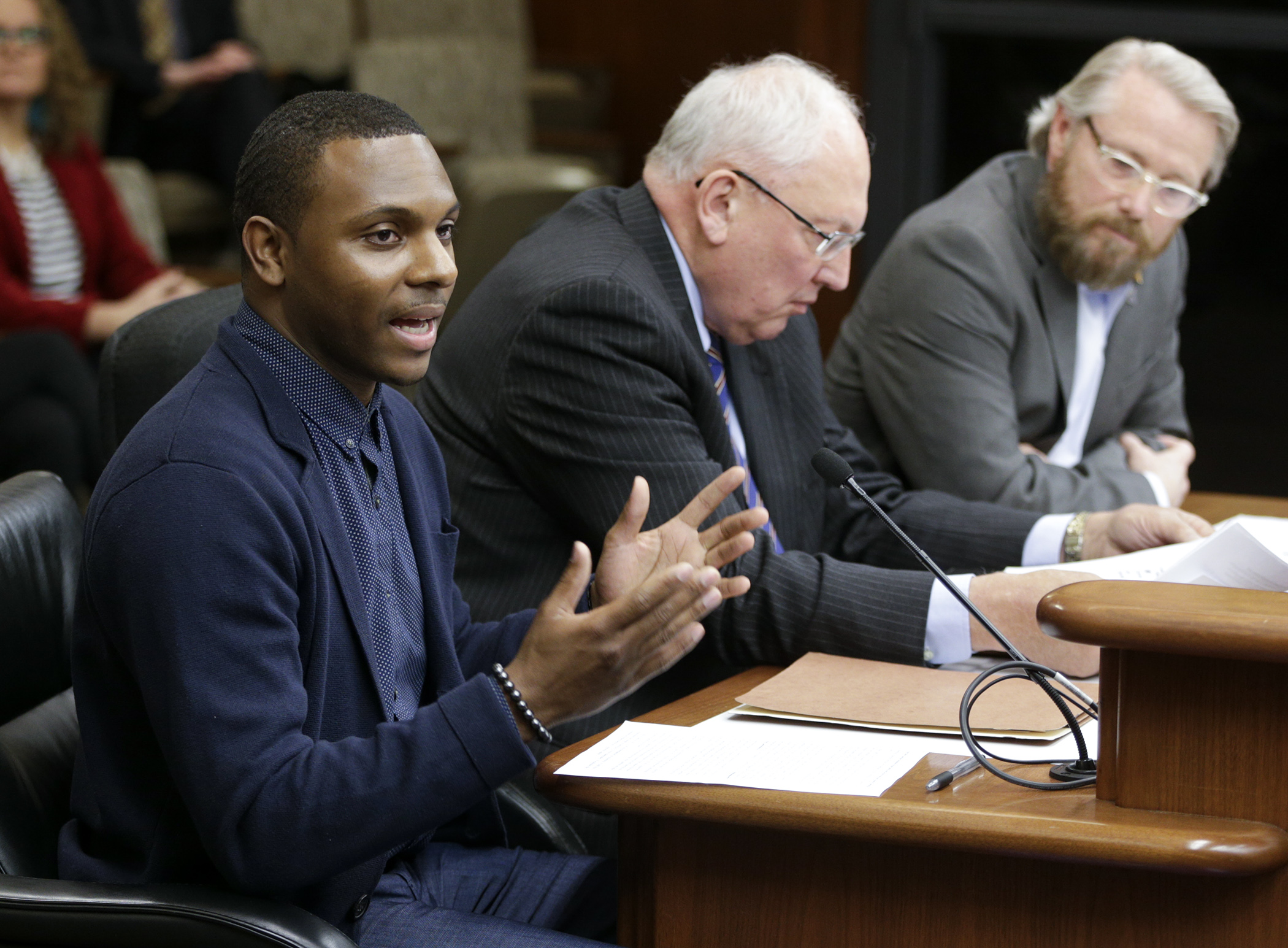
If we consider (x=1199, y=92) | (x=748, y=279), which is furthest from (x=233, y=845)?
(x=1199, y=92)

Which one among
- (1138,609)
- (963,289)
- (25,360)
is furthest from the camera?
(25,360)

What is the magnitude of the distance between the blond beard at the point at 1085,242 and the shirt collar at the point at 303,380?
143cm

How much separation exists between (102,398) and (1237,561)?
3.91 ft

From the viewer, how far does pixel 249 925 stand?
1031 mm

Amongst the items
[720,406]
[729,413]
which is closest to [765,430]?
[729,413]

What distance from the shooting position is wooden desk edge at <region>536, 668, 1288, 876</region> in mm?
1009

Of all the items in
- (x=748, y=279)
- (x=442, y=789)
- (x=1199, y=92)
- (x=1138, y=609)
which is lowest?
(x=442, y=789)

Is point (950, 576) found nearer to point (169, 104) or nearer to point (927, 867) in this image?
point (927, 867)

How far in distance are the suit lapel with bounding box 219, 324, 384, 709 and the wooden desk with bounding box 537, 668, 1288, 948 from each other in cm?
20

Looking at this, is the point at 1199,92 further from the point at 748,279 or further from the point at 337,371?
the point at 337,371

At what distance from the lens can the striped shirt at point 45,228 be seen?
342 centimetres

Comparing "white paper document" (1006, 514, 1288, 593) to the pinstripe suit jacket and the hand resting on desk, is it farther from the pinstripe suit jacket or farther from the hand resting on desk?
the pinstripe suit jacket

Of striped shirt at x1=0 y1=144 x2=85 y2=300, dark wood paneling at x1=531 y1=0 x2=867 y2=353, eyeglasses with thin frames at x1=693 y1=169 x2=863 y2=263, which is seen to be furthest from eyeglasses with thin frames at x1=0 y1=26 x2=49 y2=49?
eyeglasses with thin frames at x1=693 y1=169 x2=863 y2=263

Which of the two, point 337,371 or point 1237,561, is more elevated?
point 337,371
